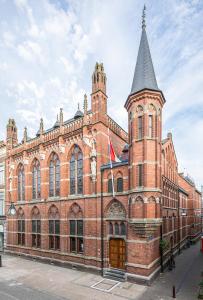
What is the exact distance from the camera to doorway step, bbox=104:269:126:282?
17586mm

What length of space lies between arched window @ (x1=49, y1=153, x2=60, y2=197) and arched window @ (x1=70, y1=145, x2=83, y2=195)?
6.89 ft

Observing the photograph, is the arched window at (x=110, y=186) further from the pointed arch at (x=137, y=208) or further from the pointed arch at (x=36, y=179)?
the pointed arch at (x=36, y=179)

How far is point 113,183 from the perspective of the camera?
19.3 meters

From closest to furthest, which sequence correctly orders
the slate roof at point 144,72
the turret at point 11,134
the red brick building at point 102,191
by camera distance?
the red brick building at point 102,191
the slate roof at point 144,72
the turret at point 11,134

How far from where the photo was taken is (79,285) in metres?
16.7

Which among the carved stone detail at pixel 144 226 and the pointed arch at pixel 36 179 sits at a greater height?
the pointed arch at pixel 36 179

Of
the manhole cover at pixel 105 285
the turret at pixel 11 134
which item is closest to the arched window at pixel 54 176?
the turret at pixel 11 134

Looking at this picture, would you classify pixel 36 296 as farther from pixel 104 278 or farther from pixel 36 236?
pixel 36 236

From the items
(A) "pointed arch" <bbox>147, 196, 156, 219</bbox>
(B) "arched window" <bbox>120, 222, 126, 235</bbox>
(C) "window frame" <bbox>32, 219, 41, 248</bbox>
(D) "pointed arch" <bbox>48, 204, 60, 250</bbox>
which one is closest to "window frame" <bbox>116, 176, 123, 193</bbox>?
(B) "arched window" <bbox>120, 222, 126, 235</bbox>

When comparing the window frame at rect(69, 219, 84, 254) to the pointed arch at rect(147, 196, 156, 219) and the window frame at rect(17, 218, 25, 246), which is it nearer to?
the pointed arch at rect(147, 196, 156, 219)

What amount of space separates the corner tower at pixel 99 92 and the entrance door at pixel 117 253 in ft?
36.5

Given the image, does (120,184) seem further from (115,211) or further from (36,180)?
(36,180)

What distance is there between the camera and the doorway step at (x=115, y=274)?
1759cm

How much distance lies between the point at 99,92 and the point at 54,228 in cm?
1466
